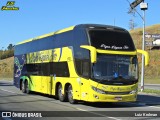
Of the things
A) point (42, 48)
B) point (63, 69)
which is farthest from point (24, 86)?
point (63, 69)

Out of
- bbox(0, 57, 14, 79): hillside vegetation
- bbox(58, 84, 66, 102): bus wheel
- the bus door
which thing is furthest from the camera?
bbox(0, 57, 14, 79): hillside vegetation

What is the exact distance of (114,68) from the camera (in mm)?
18141

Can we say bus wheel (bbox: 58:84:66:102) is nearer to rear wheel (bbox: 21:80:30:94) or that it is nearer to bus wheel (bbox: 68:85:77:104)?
bus wheel (bbox: 68:85:77:104)

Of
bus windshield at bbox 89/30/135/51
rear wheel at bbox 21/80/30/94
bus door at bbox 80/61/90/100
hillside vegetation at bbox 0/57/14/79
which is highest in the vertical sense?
bus windshield at bbox 89/30/135/51

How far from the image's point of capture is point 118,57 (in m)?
18.5

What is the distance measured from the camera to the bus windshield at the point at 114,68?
59.0 feet

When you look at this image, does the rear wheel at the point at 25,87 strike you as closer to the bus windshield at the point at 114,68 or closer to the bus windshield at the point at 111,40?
the bus windshield at the point at 111,40

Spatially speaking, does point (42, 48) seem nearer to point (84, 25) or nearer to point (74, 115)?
point (84, 25)

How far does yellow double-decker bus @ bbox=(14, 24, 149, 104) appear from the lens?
18.0 metres

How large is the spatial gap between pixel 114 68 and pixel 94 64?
0.92 m

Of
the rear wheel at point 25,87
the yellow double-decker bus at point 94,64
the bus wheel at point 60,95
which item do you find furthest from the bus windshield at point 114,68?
the rear wheel at point 25,87

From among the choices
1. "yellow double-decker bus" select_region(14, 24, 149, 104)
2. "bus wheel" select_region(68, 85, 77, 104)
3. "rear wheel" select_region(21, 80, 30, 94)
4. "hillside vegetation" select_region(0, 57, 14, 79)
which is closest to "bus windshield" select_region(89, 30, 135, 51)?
"yellow double-decker bus" select_region(14, 24, 149, 104)

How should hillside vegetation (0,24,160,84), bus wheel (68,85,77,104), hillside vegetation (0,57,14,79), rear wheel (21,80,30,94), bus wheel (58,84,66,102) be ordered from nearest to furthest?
1. bus wheel (68,85,77,104)
2. bus wheel (58,84,66,102)
3. rear wheel (21,80,30,94)
4. hillside vegetation (0,24,160,84)
5. hillside vegetation (0,57,14,79)

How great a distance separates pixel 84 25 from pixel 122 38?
1.88 metres
